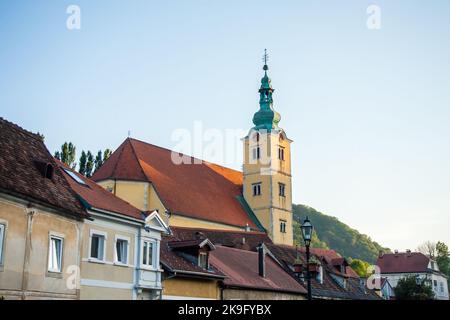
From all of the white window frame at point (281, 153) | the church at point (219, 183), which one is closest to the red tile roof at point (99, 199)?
the church at point (219, 183)

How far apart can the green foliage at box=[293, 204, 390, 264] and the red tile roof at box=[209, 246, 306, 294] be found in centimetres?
9902

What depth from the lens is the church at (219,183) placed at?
54.4 m

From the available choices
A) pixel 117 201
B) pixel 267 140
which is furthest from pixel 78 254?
pixel 267 140

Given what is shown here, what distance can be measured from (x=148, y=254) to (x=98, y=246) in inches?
125

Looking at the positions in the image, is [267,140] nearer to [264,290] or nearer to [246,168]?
[246,168]

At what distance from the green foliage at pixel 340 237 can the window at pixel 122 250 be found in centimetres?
11310

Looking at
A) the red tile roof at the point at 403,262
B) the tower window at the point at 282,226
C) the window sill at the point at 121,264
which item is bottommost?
the window sill at the point at 121,264

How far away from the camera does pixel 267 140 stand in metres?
69.3

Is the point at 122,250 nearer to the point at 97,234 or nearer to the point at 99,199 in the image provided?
the point at 97,234

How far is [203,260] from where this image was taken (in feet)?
100.0

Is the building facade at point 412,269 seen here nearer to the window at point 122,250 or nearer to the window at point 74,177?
the window at point 122,250
